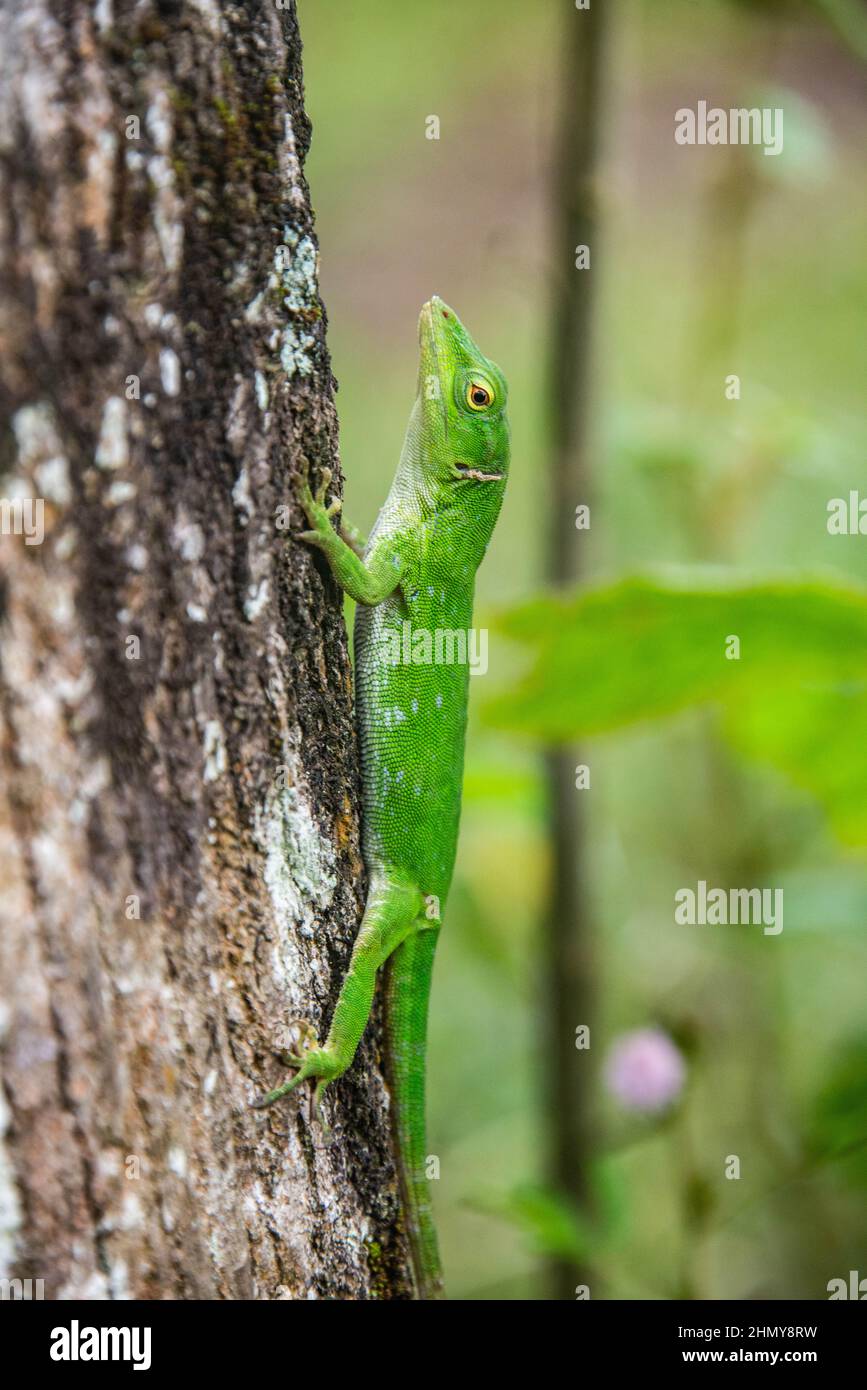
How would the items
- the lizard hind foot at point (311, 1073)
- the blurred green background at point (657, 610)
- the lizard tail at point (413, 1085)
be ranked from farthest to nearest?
the blurred green background at point (657, 610) < the lizard tail at point (413, 1085) < the lizard hind foot at point (311, 1073)

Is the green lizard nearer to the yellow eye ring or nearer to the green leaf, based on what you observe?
the yellow eye ring

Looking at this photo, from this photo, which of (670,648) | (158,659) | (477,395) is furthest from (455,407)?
(158,659)

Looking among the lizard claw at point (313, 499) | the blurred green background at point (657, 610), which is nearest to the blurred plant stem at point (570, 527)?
the blurred green background at point (657, 610)

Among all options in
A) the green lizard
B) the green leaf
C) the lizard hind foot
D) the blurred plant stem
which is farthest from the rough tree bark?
the blurred plant stem

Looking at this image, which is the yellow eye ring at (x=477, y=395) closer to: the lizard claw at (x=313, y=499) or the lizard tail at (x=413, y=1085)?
the lizard claw at (x=313, y=499)

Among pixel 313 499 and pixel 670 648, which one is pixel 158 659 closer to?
pixel 313 499

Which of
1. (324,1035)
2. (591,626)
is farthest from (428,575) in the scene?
(324,1035)
